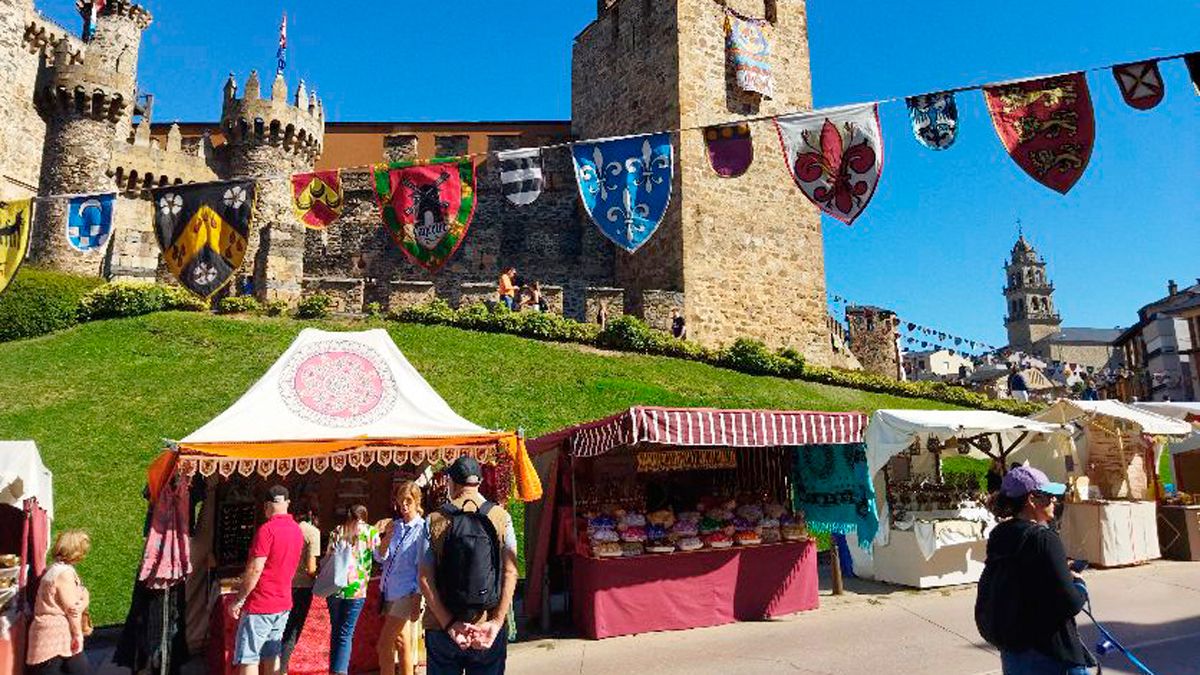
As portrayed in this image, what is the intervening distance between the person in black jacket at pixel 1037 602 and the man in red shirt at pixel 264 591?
14.9 ft

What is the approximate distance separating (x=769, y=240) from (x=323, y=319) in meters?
15.3

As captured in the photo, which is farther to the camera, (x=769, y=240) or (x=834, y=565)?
(x=769, y=240)

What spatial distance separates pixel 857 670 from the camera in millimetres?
6086

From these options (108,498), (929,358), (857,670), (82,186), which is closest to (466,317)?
(108,498)

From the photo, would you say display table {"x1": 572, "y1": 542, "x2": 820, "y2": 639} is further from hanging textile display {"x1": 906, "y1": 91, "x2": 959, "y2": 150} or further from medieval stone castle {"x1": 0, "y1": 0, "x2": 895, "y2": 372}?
medieval stone castle {"x1": 0, "y1": 0, "x2": 895, "y2": 372}

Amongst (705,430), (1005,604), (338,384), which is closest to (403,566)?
(338,384)

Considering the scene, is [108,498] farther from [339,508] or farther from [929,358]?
[929,358]

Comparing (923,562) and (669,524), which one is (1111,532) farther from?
(669,524)

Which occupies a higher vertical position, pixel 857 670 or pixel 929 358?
pixel 929 358

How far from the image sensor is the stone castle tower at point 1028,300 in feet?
342

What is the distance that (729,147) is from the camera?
31.4ft

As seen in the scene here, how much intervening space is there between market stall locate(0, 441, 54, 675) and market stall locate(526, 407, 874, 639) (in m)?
4.42

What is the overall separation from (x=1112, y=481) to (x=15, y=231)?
1666cm

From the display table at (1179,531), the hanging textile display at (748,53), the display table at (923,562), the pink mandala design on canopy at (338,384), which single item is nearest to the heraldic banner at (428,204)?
the pink mandala design on canopy at (338,384)
